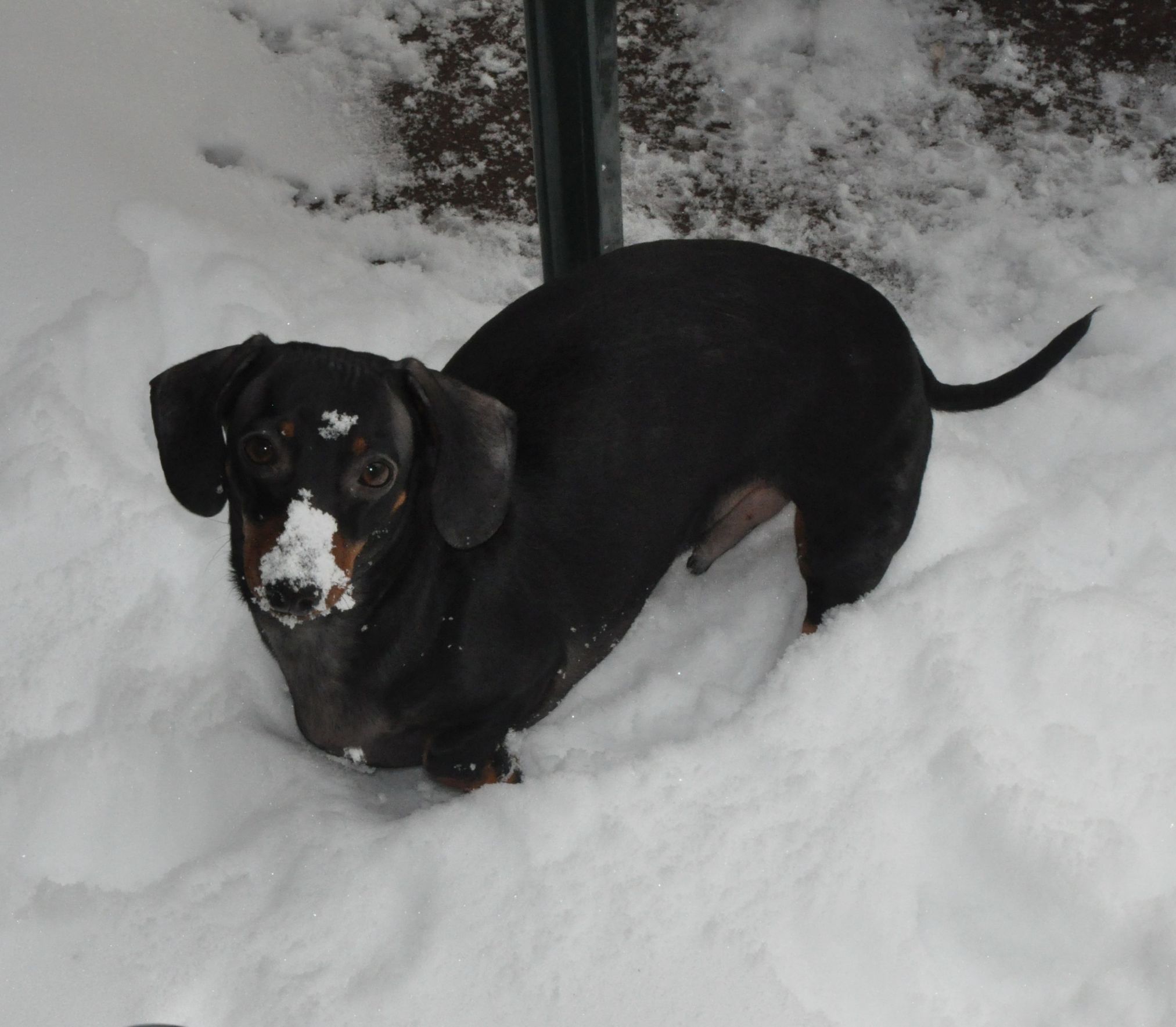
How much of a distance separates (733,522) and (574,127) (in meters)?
0.85

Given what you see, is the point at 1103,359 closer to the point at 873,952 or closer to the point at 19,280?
the point at 873,952

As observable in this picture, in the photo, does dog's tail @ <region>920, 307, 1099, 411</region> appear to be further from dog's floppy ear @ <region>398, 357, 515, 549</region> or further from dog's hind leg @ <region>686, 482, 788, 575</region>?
dog's floppy ear @ <region>398, 357, 515, 549</region>

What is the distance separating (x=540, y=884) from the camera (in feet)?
6.99

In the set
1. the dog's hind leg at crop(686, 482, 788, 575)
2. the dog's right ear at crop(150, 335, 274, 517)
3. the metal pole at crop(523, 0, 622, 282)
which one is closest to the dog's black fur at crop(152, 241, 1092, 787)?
the dog's right ear at crop(150, 335, 274, 517)

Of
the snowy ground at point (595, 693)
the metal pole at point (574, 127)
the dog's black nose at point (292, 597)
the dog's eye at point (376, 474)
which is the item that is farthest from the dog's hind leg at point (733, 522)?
the dog's black nose at point (292, 597)

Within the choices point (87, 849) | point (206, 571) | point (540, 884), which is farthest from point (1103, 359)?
point (87, 849)

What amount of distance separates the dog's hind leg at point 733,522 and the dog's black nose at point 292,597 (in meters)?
0.97

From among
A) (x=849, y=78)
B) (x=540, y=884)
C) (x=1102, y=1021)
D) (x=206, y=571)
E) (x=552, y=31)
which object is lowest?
(x=1102, y=1021)

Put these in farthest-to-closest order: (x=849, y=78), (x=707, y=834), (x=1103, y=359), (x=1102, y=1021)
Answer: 1. (x=849, y=78)
2. (x=1103, y=359)
3. (x=707, y=834)
4. (x=1102, y=1021)

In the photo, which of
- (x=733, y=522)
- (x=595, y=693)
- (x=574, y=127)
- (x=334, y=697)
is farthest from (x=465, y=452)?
(x=574, y=127)

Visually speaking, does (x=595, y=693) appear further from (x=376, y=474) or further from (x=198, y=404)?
(x=198, y=404)

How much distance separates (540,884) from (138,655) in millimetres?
842

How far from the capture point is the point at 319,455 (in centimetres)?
178

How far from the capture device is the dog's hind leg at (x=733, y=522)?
8.51 feet
